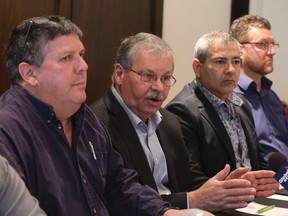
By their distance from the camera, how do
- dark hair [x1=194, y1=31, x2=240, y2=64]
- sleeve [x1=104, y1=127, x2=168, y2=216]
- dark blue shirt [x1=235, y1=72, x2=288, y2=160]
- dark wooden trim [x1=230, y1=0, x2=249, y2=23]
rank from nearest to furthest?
sleeve [x1=104, y1=127, x2=168, y2=216]
dark hair [x1=194, y1=31, x2=240, y2=64]
dark blue shirt [x1=235, y1=72, x2=288, y2=160]
dark wooden trim [x1=230, y1=0, x2=249, y2=23]

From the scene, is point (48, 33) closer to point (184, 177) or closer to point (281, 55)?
point (184, 177)

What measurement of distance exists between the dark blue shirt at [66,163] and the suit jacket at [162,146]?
164mm

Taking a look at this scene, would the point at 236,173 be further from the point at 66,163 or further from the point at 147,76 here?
the point at 66,163

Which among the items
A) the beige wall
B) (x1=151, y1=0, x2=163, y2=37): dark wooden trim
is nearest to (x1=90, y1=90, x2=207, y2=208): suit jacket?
(x1=151, y1=0, x2=163, y2=37): dark wooden trim

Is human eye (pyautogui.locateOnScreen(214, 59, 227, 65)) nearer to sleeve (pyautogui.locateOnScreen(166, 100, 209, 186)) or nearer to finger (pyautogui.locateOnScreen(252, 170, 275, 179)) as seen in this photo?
sleeve (pyautogui.locateOnScreen(166, 100, 209, 186))

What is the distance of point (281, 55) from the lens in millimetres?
5086

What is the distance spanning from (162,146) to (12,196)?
131 cm

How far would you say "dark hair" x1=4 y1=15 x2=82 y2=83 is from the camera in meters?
1.76

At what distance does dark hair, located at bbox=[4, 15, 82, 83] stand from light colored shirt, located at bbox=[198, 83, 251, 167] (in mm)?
1252

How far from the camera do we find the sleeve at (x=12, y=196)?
115 cm

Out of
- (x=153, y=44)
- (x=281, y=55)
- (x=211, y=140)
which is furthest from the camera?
(x=281, y=55)

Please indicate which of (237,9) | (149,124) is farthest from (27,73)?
(237,9)

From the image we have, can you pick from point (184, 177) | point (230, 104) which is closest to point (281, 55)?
point (230, 104)

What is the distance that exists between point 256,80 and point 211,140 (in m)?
1.15
